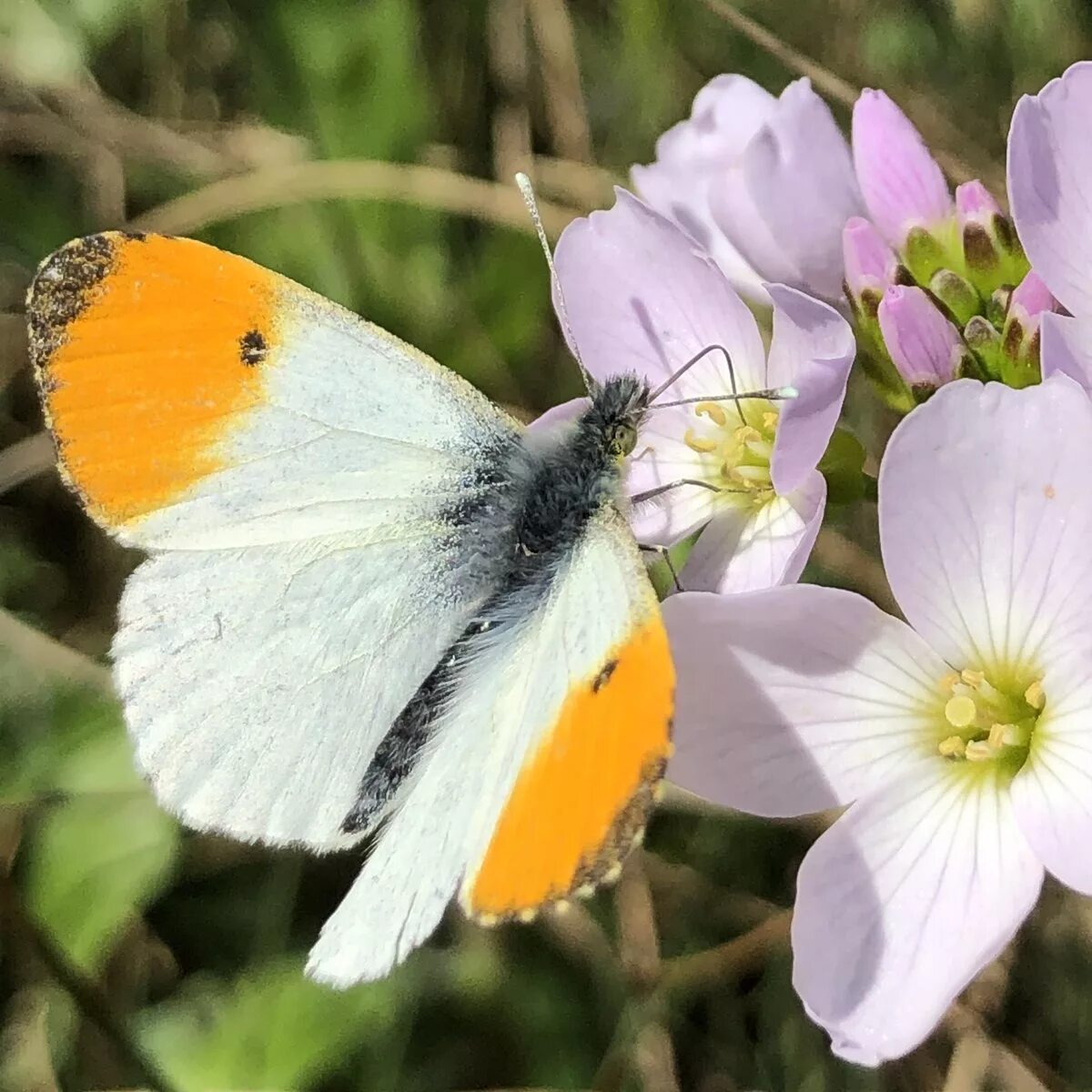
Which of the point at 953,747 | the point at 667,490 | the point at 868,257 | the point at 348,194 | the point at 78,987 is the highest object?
the point at 868,257

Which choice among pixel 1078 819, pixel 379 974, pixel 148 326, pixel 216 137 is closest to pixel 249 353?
pixel 148 326

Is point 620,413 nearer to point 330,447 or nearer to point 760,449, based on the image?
point 760,449

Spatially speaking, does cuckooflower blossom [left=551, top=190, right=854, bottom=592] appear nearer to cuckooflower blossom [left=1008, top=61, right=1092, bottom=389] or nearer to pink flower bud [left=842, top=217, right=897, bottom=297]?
pink flower bud [left=842, top=217, right=897, bottom=297]

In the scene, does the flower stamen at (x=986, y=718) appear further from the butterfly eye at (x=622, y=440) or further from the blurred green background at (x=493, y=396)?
the blurred green background at (x=493, y=396)

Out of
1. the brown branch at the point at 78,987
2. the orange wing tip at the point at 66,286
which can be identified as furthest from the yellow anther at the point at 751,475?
the brown branch at the point at 78,987

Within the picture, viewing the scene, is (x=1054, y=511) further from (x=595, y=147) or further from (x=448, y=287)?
(x=595, y=147)

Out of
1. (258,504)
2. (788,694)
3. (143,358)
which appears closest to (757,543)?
(788,694)
